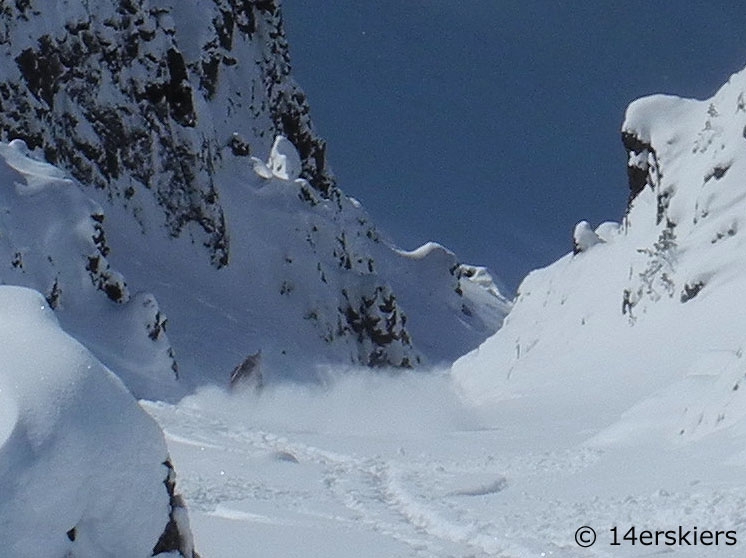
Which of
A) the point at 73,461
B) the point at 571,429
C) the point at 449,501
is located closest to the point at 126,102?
the point at 571,429

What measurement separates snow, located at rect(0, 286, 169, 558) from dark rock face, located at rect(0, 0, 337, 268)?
1879 inches

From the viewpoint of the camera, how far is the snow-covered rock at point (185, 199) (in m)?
48.2

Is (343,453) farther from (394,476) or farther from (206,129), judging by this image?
(206,129)

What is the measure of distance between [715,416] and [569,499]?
3.82m

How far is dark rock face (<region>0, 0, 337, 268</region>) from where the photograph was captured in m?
55.0

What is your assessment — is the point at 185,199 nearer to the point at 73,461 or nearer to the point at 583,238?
the point at 583,238

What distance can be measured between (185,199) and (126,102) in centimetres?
645

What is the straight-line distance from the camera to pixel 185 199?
208ft

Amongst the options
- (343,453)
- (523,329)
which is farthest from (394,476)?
(523,329)

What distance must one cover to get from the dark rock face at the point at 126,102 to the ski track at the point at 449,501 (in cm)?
3743

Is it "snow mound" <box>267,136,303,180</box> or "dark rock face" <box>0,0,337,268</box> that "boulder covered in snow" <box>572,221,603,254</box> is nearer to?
"dark rock face" <box>0,0,337,268</box>

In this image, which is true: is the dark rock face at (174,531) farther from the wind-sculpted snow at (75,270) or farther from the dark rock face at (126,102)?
the dark rock face at (126,102)

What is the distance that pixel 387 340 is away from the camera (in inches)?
2977

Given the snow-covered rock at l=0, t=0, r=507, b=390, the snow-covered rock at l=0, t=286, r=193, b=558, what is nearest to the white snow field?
the snow-covered rock at l=0, t=286, r=193, b=558
